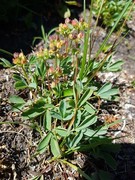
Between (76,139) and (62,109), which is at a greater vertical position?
(62,109)

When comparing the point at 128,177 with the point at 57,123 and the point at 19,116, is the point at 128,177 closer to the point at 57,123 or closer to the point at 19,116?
the point at 57,123

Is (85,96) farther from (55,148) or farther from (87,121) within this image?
(55,148)

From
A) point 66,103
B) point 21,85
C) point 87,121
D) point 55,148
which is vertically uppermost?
point 21,85

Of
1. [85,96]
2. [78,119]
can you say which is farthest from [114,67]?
[78,119]

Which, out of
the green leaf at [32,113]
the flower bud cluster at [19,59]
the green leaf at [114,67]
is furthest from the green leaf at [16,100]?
the green leaf at [114,67]

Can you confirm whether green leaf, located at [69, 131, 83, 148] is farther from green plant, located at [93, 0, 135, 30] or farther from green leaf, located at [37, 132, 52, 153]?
green plant, located at [93, 0, 135, 30]

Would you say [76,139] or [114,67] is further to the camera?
[114,67]

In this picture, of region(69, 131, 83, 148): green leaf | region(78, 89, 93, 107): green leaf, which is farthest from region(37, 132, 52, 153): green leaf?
region(78, 89, 93, 107): green leaf

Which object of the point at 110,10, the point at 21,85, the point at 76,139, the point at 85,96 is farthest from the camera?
the point at 110,10

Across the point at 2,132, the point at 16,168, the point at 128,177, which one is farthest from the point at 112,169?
the point at 2,132

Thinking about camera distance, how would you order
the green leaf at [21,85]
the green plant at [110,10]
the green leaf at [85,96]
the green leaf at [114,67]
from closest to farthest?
the green leaf at [85,96] < the green leaf at [21,85] < the green leaf at [114,67] < the green plant at [110,10]

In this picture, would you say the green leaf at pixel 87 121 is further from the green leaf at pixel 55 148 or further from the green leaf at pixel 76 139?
the green leaf at pixel 55 148

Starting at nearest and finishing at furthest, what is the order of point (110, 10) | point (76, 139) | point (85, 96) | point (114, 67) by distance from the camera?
1. point (76, 139)
2. point (85, 96)
3. point (114, 67)
4. point (110, 10)
